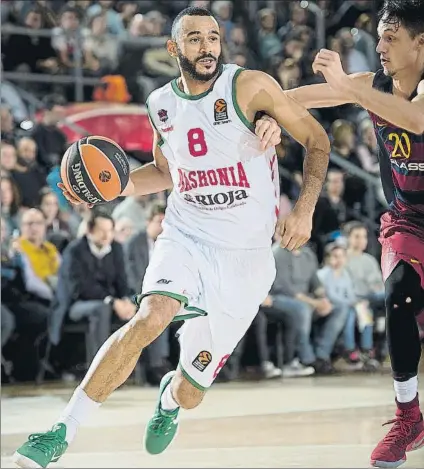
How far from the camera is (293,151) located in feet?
41.6

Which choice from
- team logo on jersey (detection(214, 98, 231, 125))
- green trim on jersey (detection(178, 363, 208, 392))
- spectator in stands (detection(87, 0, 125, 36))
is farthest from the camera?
spectator in stands (detection(87, 0, 125, 36))

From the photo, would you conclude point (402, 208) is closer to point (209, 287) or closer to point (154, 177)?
point (209, 287)

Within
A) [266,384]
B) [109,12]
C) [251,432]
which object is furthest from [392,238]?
[109,12]

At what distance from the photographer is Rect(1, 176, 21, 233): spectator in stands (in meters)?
10.5

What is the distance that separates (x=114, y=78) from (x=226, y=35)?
78.9 inches

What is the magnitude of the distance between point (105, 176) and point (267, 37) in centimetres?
942

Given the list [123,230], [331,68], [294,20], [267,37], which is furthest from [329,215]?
[331,68]

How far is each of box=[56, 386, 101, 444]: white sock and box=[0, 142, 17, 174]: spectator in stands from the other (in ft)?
19.7

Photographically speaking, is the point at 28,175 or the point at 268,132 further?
the point at 28,175

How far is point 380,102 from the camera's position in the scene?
4.85 meters

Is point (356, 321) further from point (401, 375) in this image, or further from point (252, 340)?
point (401, 375)

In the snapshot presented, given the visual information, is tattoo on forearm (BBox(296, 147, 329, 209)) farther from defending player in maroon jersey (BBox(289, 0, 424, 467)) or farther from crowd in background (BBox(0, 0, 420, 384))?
crowd in background (BBox(0, 0, 420, 384))

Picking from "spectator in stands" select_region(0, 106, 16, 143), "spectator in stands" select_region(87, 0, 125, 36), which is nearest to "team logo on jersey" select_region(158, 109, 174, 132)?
"spectator in stands" select_region(0, 106, 16, 143)

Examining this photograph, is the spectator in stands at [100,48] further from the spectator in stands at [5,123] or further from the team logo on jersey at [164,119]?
the team logo on jersey at [164,119]
